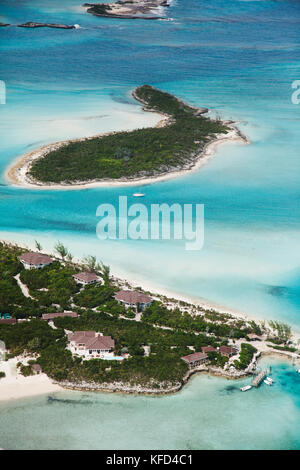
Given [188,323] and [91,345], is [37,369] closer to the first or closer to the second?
[91,345]

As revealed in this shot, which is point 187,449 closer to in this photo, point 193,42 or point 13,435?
point 13,435

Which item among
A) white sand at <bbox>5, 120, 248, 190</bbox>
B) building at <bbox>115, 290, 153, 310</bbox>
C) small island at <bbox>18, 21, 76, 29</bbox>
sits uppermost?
small island at <bbox>18, 21, 76, 29</bbox>

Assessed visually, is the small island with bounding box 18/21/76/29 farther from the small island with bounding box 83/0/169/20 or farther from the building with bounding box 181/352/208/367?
the building with bounding box 181/352/208/367

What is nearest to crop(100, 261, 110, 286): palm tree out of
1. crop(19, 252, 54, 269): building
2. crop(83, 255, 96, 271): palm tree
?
crop(83, 255, 96, 271): palm tree

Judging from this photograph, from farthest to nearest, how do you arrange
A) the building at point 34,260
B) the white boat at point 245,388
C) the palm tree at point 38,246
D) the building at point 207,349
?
1. the palm tree at point 38,246
2. the building at point 34,260
3. the building at point 207,349
4. the white boat at point 245,388

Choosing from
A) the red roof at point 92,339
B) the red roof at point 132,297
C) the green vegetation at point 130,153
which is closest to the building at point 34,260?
the red roof at point 132,297

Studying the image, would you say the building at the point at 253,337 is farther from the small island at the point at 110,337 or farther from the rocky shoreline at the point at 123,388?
the rocky shoreline at the point at 123,388

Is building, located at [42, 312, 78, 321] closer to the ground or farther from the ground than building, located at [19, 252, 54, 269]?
closer to the ground

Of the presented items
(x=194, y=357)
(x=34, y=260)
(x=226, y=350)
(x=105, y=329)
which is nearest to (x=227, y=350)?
(x=226, y=350)
